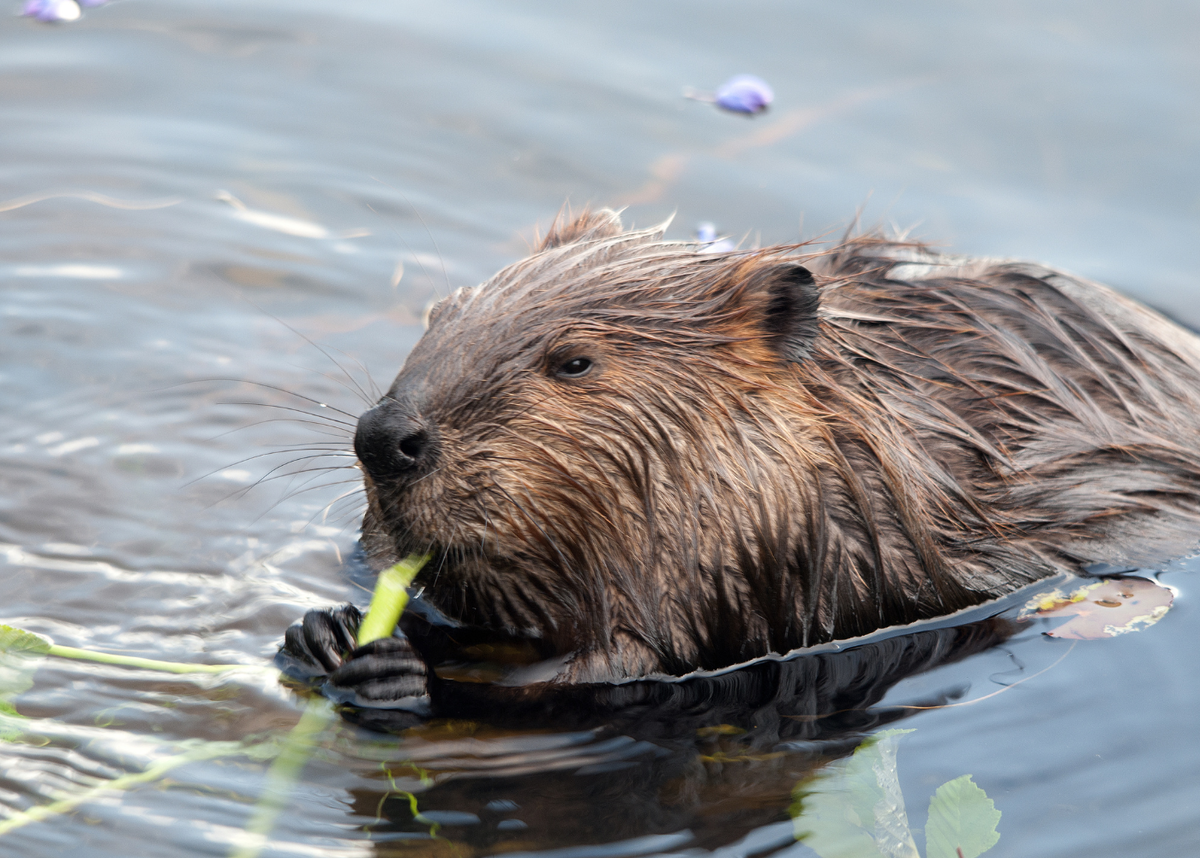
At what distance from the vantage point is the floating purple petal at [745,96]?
5.94m

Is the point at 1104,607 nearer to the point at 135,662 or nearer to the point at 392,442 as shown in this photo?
the point at 392,442

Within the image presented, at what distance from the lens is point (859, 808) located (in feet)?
10.2

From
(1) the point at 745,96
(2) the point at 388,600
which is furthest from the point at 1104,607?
(1) the point at 745,96

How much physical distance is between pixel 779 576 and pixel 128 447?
215 cm

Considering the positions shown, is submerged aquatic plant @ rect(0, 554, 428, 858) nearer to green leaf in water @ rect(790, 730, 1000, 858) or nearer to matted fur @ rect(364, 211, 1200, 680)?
matted fur @ rect(364, 211, 1200, 680)

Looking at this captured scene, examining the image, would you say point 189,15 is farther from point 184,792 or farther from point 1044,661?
point 1044,661

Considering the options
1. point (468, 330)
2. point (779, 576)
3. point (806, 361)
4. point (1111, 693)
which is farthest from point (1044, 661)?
point (468, 330)

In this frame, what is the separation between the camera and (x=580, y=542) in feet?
10.5

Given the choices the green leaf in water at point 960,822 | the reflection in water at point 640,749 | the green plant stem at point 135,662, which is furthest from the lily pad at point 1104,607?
the green plant stem at point 135,662

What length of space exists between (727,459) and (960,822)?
0.96m

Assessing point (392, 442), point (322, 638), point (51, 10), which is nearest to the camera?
point (392, 442)

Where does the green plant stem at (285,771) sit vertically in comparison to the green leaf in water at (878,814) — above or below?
below

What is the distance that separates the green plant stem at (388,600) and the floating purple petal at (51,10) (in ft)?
14.0

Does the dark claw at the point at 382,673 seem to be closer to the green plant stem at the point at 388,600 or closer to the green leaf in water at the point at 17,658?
the green plant stem at the point at 388,600
